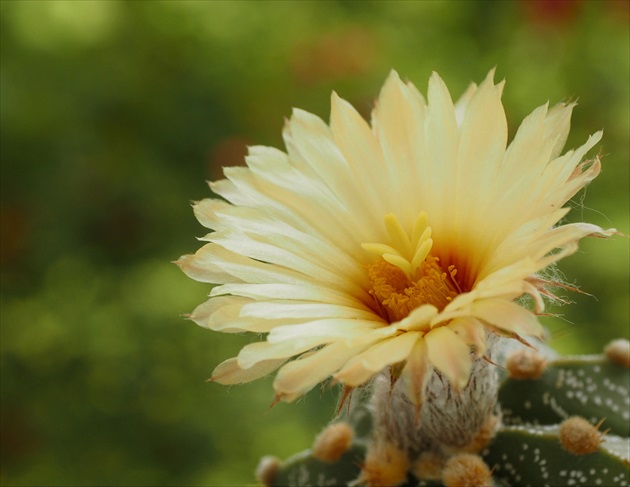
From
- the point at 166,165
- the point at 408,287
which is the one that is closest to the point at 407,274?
the point at 408,287

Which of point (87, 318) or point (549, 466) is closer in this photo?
point (549, 466)

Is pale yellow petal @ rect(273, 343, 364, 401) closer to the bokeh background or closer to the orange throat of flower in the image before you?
the orange throat of flower

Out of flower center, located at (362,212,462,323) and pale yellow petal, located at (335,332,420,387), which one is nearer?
pale yellow petal, located at (335,332,420,387)

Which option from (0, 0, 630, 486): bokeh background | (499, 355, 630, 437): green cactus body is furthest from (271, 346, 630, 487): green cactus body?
(0, 0, 630, 486): bokeh background

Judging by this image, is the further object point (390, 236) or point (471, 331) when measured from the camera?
point (390, 236)

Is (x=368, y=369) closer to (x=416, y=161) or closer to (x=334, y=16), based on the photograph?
(x=416, y=161)

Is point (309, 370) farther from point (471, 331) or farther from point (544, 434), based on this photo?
point (544, 434)

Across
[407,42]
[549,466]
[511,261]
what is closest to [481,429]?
[549,466]
